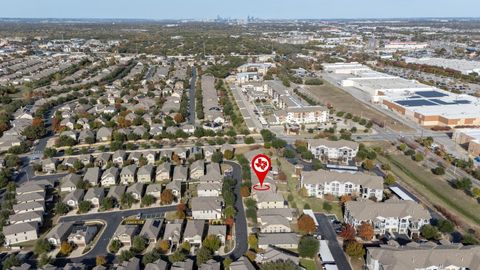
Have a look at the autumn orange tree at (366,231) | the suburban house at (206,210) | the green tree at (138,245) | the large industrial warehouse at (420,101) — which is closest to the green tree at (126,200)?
the suburban house at (206,210)

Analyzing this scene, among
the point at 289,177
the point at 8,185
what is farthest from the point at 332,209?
the point at 8,185

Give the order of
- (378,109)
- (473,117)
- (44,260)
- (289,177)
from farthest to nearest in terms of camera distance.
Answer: (378,109) < (473,117) < (289,177) < (44,260)

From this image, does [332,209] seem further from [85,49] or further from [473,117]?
[85,49]

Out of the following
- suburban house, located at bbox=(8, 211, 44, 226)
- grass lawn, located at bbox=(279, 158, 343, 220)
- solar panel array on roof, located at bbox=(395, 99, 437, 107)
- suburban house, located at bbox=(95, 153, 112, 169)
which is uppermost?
solar panel array on roof, located at bbox=(395, 99, 437, 107)

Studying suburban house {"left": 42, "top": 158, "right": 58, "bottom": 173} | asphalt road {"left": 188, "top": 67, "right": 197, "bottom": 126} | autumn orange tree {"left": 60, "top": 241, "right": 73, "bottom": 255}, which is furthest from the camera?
asphalt road {"left": 188, "top": 67, "right": 197, "bottom": 126}

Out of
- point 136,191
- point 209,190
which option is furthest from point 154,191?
point 209,190

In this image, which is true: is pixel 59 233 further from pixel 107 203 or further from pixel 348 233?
pixel 348 233

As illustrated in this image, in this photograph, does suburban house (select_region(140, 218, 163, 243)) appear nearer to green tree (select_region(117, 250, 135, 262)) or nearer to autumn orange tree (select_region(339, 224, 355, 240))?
green tree (select_region(117, 250, 135, 262))

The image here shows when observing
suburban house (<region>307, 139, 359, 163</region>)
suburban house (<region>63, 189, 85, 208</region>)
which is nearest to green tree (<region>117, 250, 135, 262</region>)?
suburban house (<region>63, 189, 85, 208</region>)
